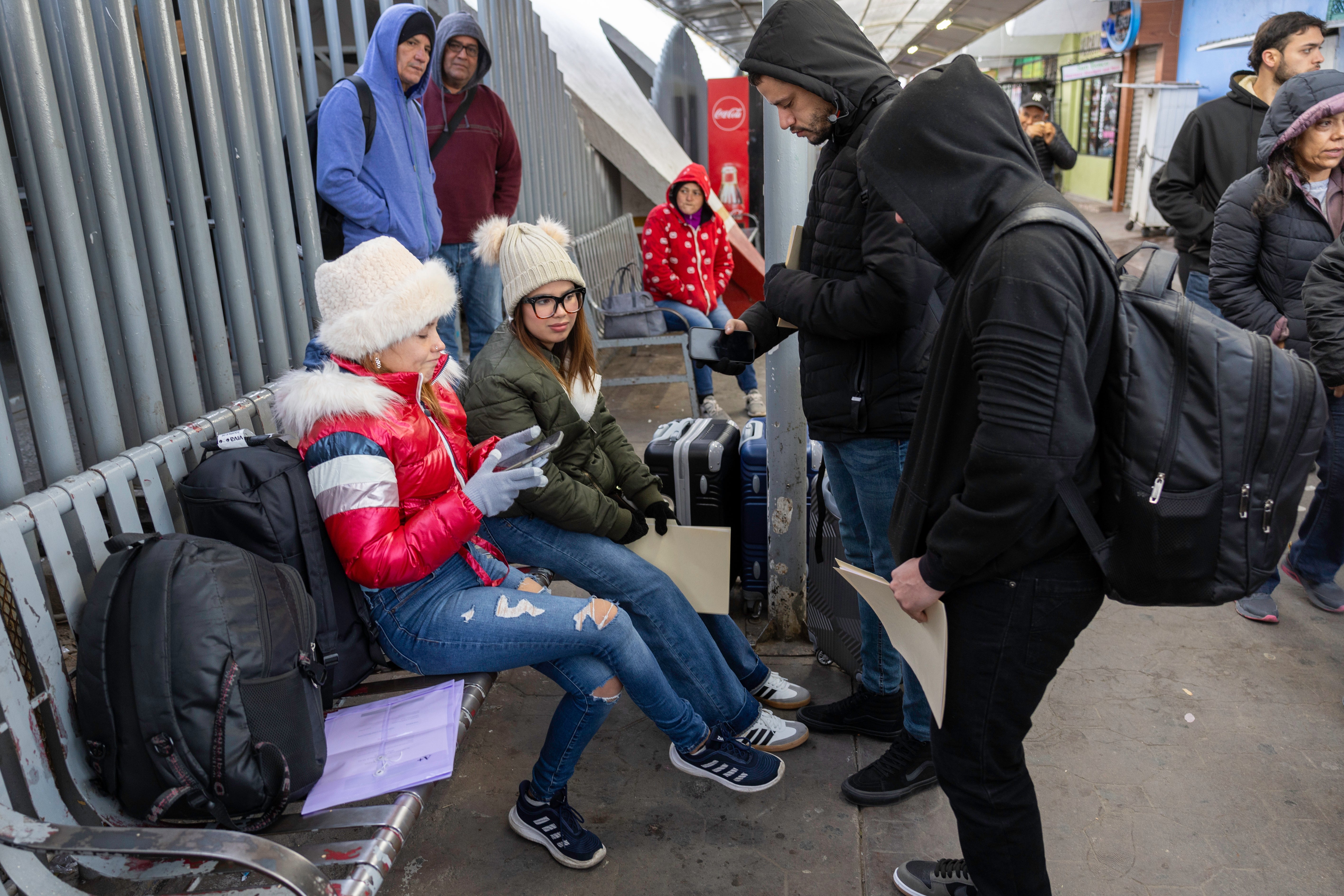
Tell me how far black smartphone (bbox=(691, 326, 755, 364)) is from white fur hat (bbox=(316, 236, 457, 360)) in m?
0.85

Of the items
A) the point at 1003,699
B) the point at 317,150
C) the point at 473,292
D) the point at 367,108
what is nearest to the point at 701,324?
the point at 473,292

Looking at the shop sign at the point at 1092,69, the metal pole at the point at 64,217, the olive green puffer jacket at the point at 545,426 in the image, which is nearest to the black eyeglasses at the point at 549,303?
the olive green puffer jacket at the point at 545,426

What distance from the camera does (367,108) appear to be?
3.71m

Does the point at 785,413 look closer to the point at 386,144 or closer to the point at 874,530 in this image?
the point at 874,530

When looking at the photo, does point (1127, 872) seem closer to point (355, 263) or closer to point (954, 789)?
point (954, 789)

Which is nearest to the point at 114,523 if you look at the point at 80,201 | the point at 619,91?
the point at 80,201

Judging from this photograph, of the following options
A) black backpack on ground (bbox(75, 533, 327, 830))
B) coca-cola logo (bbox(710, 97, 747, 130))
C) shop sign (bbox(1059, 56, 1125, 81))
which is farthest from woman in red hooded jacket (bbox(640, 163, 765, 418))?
shop sign (bbox(1059, 56, 1125, 81))

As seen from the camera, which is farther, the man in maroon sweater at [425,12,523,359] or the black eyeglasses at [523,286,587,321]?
the man in maroon sweater at [425,12,523,359]

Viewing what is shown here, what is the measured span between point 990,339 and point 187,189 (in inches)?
87.2

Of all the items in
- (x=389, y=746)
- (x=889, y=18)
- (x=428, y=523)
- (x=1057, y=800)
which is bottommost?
(x=1057, y=800)

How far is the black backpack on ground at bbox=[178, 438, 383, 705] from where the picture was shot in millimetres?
1928

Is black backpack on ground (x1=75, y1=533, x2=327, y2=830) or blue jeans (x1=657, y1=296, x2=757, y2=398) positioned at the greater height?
black backpack on ground (x1=75, y1=533, x2=327, y2=830)

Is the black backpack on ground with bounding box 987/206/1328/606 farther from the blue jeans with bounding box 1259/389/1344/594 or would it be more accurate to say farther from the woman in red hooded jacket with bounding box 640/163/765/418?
the woman in red hooded jacket with bounding box 640/163/765/418

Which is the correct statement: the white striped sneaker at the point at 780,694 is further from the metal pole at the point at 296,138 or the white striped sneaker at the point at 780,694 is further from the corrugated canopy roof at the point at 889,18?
the corrugated canopy roof at the point at 889,18
